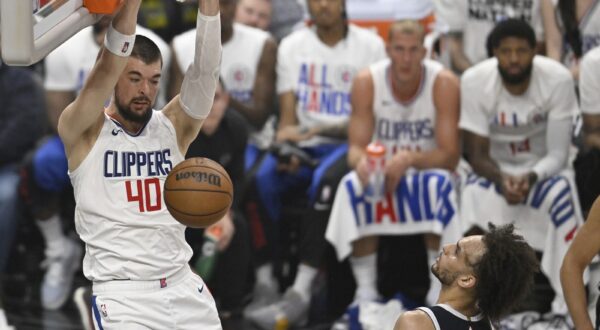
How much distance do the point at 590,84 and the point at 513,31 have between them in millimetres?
549

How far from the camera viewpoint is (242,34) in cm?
924

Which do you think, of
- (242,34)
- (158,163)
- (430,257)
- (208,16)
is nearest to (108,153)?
(158,163)

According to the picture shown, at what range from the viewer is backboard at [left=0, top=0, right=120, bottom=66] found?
14.9 feet

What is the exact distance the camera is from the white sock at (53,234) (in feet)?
29.5

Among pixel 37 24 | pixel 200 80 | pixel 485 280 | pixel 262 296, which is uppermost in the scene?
pixel 37 24

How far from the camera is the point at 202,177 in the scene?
5.70 meters

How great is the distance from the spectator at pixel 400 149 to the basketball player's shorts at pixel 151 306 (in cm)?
238

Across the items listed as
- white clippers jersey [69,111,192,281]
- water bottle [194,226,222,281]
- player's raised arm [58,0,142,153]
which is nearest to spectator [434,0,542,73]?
water bottle [194,226,222,281]

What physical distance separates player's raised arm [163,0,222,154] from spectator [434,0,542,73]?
11.3 ft

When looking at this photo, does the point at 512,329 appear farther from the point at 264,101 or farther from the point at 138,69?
the point at 138,69

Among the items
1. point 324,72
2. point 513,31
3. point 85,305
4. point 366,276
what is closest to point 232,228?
point 366,276

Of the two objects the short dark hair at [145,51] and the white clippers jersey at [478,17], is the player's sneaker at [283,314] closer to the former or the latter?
the white clippers jersey at [478,17]

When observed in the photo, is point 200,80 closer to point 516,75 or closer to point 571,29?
point 516,75

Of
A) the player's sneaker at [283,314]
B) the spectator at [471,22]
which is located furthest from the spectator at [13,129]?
the spectator at [471,22]
